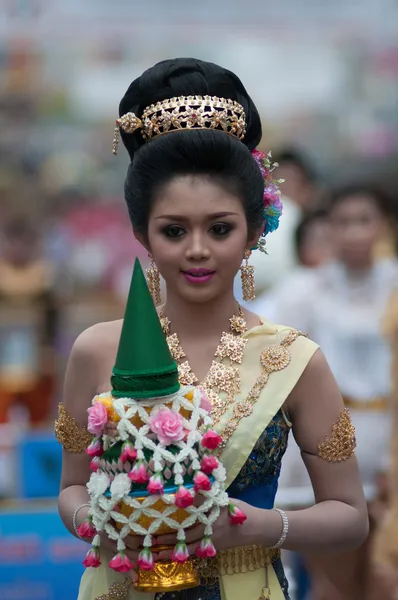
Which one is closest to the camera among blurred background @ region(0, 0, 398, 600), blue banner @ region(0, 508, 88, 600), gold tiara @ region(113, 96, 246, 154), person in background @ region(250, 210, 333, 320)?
gold tiara @ region(113, 96, 246, 154)

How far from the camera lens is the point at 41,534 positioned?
563 centimetres

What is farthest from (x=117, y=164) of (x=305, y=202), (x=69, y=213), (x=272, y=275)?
(x=272, y=275)

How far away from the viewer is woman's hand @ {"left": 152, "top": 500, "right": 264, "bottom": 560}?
265cm

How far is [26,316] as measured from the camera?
9.93 metres

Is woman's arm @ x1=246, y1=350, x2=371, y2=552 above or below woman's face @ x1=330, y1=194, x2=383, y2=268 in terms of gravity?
below

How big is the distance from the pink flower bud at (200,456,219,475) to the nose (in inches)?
20.0

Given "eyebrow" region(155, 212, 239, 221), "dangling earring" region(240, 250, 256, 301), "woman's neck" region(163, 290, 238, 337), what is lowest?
"woman's neck" region(163, 290, 238, 337)

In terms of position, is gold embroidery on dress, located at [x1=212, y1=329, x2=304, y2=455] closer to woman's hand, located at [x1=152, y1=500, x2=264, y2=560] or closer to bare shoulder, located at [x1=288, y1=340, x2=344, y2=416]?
bare shoulder, located at [x1=288, y1=340, x2=344, y2=416]

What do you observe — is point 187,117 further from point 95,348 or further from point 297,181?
point 297,181

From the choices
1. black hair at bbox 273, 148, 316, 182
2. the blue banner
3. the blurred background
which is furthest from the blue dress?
the blurred background

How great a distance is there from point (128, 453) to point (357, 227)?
3832mm

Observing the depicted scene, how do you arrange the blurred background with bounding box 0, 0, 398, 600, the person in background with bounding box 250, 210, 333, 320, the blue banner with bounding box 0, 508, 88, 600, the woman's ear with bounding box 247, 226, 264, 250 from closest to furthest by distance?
the woman's ear with bounding box 247, 226, 264, 250, the blue banner with bounding box 0, 508, 88, 600, the person in background with bounding box 250, 210, 333, 320, the blurred background with bounding box 0, 0, 398, 600

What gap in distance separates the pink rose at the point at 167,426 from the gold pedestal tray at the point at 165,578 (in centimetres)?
29

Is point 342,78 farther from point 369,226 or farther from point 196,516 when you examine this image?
point 196,516
